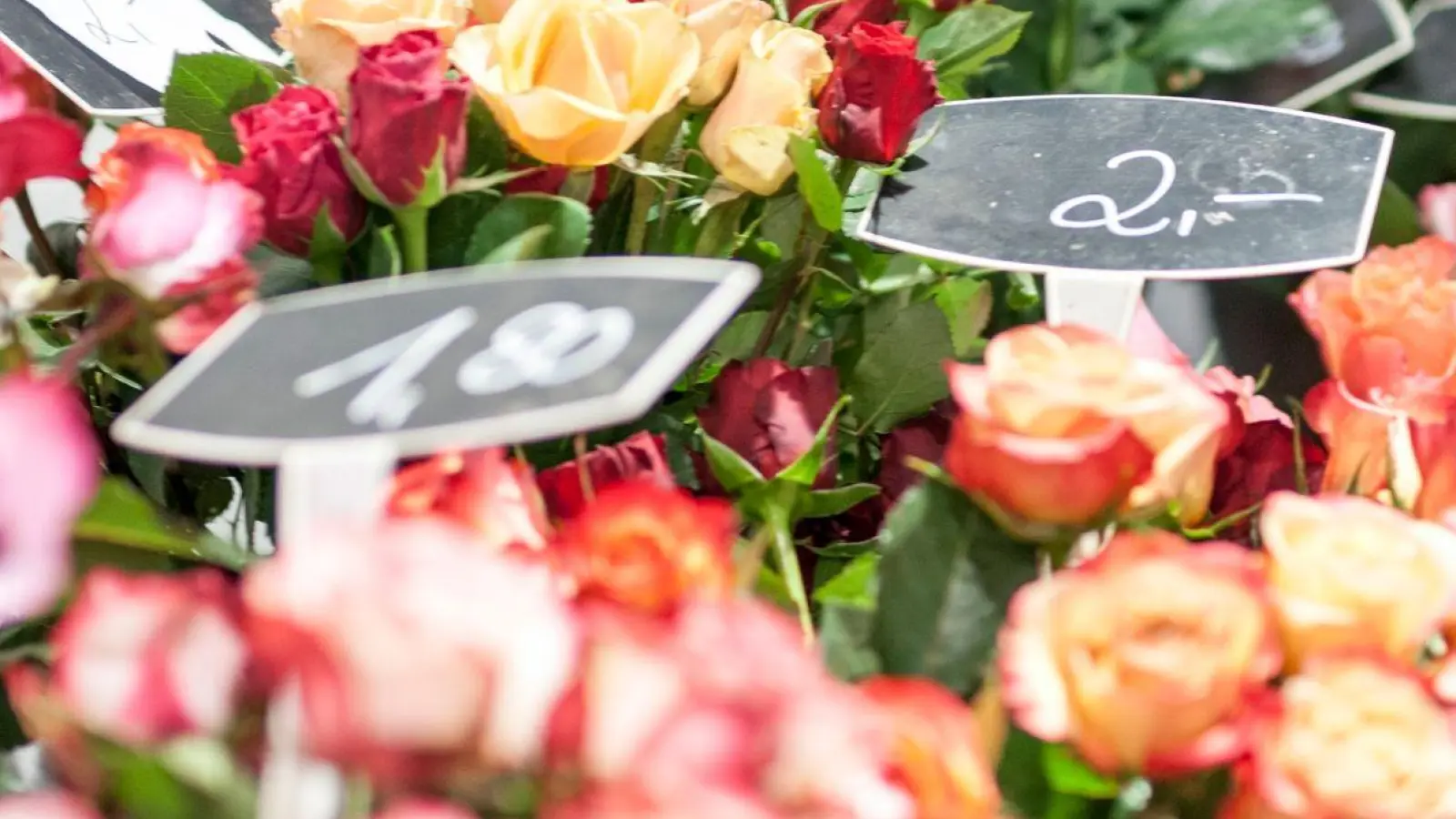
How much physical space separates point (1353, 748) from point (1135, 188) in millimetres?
251

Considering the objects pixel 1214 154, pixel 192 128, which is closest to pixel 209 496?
pixel 192 128

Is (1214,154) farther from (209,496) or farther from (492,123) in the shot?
(209,496)

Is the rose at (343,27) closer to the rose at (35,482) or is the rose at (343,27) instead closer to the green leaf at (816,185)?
the green leaf at (816,185)

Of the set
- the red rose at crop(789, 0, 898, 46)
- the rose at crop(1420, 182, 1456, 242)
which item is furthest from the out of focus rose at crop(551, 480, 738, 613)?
the rose at crop(1420, 182, 1456, 242)

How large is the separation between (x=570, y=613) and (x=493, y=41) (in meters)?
0.27

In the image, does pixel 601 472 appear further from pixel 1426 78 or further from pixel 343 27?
pixel 1426 78

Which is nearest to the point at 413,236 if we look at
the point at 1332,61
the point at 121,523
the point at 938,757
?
the point at 121,523

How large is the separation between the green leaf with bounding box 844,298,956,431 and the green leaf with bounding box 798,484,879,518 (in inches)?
3.1

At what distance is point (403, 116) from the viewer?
39 cm

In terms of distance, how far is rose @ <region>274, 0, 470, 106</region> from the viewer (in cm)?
46

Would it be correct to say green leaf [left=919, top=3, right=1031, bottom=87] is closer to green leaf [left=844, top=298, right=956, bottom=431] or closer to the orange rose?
green leaf [left=844, top=298, right=956, bottom=431]

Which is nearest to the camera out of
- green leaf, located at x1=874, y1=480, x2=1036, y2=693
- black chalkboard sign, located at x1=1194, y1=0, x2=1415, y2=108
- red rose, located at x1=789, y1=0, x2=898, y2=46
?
green leaf, located at x1=874, y1=480, x2=1036, y2=693

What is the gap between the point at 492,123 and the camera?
18.5 inches

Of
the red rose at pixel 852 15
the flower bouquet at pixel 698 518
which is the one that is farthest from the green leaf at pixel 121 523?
the red rose at pixel 852 15
